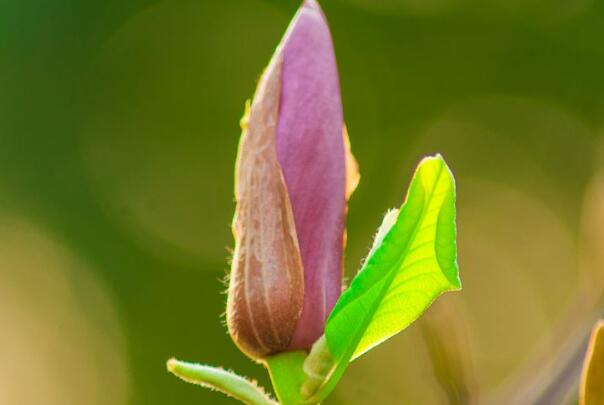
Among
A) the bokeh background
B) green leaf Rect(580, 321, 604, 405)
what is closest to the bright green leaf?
green leaf Rect(580, 321, 604, 405)

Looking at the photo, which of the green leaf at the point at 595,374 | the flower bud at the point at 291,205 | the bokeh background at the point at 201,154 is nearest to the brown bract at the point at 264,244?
the flower bud at the point at 291,205

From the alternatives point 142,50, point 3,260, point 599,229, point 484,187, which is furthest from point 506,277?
point 599,229

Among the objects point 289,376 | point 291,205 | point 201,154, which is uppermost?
point 291,205

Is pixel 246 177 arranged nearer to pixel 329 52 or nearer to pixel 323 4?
pixel 329 52

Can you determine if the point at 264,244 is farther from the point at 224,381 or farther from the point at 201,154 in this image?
the point at 201,154

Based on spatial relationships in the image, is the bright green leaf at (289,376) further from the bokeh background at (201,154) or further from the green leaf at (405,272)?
the bokeh background at (201,154)

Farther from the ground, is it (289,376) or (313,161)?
(313,161)

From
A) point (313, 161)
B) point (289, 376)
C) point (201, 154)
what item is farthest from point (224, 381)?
point (201, 154)
